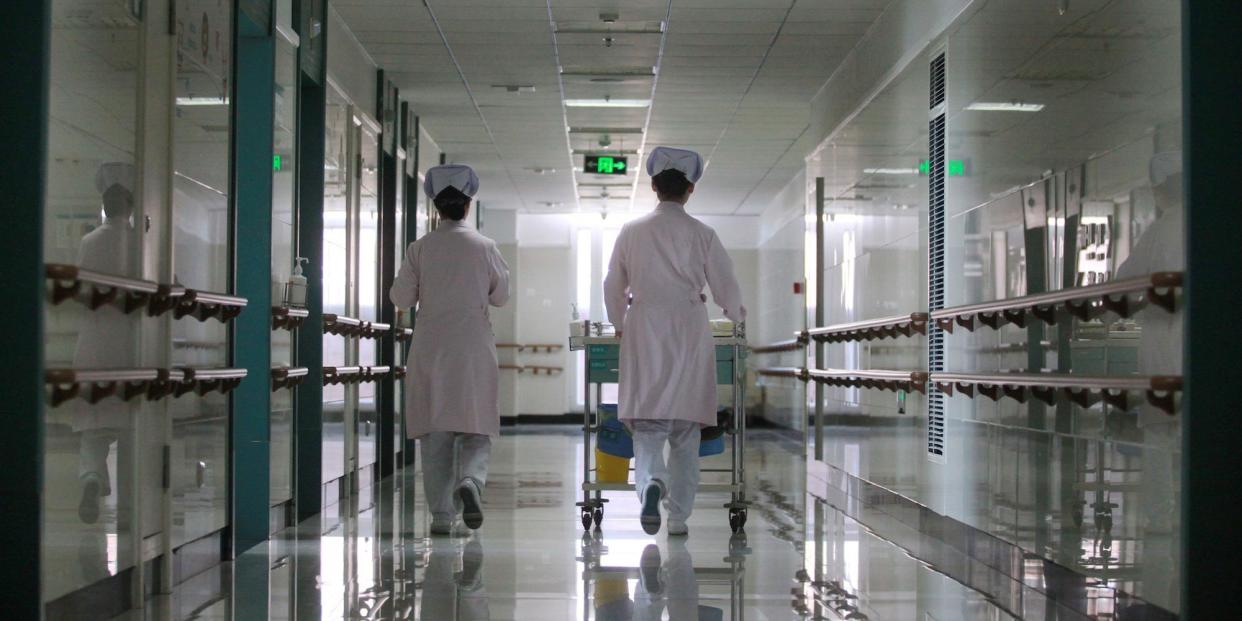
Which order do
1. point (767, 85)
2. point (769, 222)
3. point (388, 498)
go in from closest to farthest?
point (388, 498) < point (767, 85) < point (769, 222)

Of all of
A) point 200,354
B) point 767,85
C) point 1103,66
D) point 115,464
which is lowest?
point 115,464

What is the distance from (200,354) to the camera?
516 cm

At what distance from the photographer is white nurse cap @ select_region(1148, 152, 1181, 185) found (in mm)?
3592

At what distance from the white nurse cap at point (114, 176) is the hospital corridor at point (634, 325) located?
0.07ft

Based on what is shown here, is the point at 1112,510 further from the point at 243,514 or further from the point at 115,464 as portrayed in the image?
the point at 243,514

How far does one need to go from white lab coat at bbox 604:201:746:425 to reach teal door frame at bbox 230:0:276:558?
159 cm

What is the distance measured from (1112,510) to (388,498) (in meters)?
5.28

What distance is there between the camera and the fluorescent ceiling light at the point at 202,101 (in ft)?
16.2

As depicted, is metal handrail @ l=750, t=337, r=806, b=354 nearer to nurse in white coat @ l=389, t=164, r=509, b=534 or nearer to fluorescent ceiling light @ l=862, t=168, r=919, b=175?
fluorescent ceiling light @ l=862, t=168, r=919, b=175

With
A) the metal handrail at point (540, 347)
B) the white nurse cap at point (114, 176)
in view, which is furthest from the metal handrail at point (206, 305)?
the metal handrail at point (540, 347)

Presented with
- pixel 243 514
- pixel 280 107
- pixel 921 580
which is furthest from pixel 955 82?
pixel 243 514

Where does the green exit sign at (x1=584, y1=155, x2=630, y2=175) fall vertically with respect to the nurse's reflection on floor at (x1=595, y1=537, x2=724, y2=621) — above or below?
above

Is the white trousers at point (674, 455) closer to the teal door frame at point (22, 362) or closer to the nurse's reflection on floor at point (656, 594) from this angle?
the nurse's reflection on floor at point (656, 594)

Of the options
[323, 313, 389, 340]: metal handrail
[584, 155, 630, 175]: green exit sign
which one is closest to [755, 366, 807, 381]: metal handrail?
[584, 155, 630, 175]: green exit sign
